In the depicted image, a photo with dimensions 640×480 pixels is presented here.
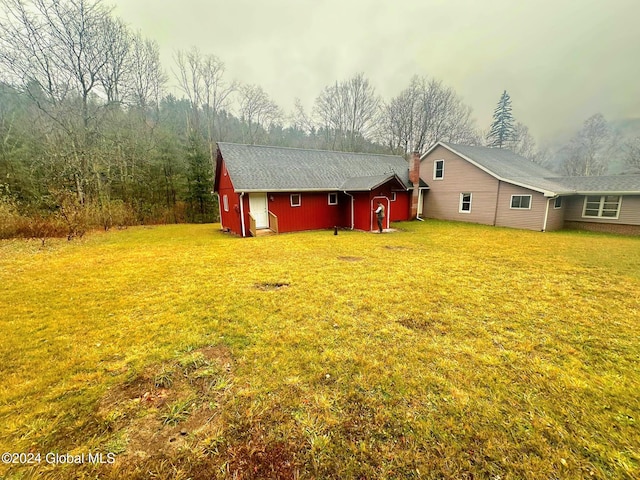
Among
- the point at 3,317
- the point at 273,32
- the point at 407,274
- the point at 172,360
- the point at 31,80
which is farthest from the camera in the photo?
the point at 273,32

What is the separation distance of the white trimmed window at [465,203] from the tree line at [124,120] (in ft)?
45.8

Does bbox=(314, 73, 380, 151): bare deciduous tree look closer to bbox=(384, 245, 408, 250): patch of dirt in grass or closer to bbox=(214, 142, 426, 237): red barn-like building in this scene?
→ bbox=(214, 142, 426, 237): red barn-like building

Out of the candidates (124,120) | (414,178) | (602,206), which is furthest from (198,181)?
(602,206)

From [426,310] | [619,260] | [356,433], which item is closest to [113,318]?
[356,433]

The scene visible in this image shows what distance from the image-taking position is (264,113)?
26.5 meters

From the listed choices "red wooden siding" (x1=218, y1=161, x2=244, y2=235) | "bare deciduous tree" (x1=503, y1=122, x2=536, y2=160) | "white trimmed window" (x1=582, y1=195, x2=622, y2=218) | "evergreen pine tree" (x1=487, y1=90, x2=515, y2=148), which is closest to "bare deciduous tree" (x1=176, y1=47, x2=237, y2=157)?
"red wooden siding" (x1=218, y1=161, x2=244, y2=235)

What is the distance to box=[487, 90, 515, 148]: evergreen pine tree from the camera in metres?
36.2

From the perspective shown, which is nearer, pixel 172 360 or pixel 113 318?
pixel 172 360

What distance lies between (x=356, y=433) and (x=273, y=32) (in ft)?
84.5

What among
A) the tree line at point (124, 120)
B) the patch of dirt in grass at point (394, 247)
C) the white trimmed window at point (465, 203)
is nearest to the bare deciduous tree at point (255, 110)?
the tree line at point (124, 120)

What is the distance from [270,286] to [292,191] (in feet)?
28.2

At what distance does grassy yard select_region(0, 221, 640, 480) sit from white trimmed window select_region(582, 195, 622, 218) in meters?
11.1

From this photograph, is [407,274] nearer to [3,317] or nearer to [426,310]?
[426,310]

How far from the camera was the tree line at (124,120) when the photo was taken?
13.0 m
